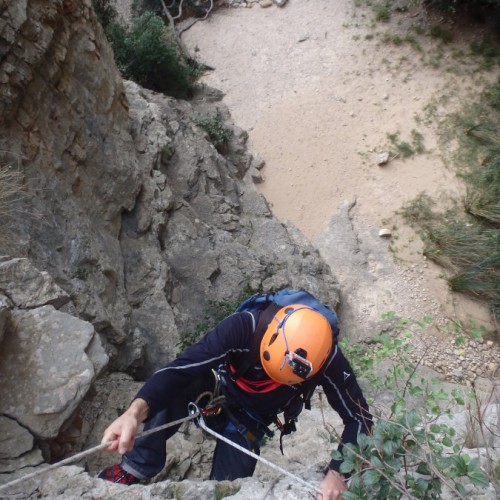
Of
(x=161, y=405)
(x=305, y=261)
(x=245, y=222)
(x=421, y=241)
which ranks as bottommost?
(x=421, y=241)

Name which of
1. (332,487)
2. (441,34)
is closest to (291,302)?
(332,487)

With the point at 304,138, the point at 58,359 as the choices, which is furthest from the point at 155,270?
the point at 304,138

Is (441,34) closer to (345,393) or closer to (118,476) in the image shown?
(345,393)

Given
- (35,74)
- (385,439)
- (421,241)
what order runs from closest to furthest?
1. (385,439)
2. (35,74)
3. (421,241)

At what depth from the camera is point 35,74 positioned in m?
4.67

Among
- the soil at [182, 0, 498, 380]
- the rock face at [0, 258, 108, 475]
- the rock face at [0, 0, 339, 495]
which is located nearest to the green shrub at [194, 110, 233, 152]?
the rock face at [0, 0, 339, 495]

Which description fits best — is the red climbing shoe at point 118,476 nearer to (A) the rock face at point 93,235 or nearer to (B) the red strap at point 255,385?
(A) the rock face at point 93,235

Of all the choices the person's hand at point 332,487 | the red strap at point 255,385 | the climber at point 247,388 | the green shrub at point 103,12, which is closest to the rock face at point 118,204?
the climber at point 247,388

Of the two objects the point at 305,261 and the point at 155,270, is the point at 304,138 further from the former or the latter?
the point at 155,270

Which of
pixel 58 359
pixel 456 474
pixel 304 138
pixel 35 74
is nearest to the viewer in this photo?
pixel 456 474

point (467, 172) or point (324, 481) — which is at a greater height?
point (324, 481)

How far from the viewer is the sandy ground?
28.8 ft

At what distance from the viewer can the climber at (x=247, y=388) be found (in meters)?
2.19

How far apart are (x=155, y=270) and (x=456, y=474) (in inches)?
171
